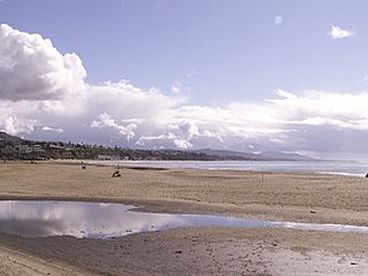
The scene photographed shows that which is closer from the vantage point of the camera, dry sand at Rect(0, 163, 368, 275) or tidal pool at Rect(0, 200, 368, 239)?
dry sand at Rect(0, 163, 368, 275)

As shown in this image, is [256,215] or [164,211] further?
[164,211]

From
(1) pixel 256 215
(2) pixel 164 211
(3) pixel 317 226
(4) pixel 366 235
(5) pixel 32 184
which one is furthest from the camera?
(5) pixel 32 184

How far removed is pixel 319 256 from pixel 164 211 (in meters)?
14.0

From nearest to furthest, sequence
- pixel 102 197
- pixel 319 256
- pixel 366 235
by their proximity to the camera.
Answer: pixel 319 256
pixel 366 235
pixel 102 197

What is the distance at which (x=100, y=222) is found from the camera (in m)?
25.0

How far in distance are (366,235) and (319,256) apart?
5167 mm

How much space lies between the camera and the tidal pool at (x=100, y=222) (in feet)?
72.6

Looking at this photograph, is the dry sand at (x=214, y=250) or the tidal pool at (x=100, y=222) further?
the tidal pool at (x=100, y=222)

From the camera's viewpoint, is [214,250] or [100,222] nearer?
[214,250]

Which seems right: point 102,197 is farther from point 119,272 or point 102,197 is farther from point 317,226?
point 119,272

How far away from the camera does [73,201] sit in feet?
116

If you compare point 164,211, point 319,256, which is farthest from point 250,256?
point 164,211

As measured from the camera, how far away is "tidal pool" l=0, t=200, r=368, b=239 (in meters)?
22.1

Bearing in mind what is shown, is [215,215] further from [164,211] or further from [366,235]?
[366,235]
